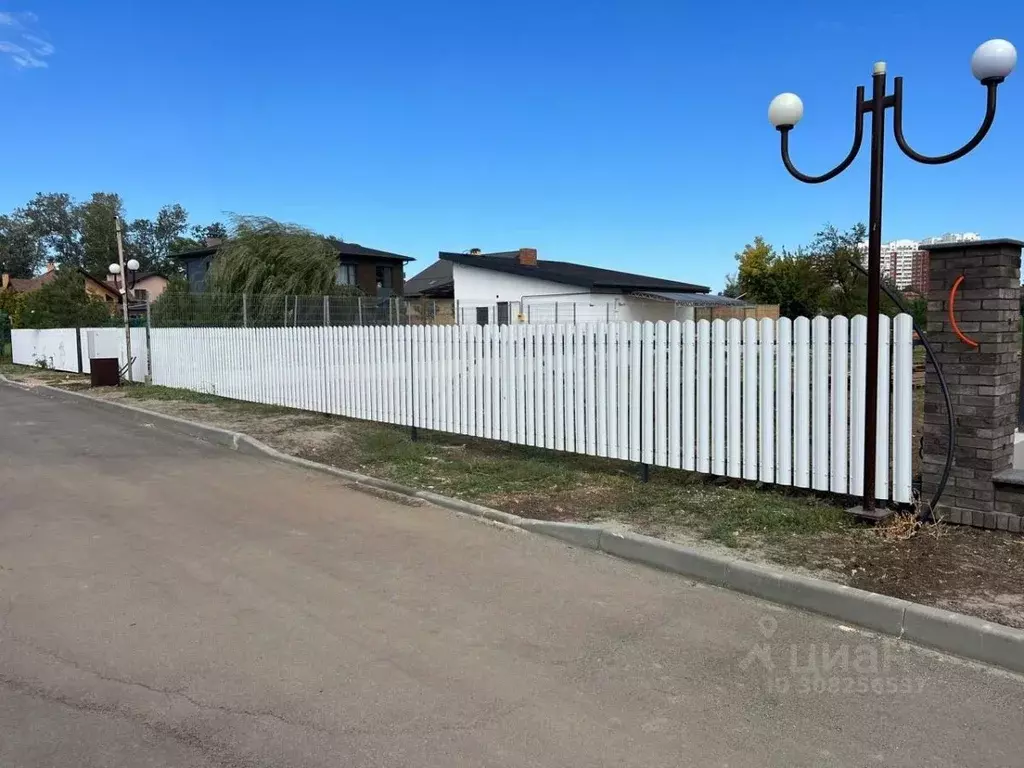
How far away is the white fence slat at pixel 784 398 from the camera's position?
6.07 m

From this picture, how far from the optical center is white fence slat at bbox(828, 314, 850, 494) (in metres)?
5.77

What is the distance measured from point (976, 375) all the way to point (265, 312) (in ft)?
54.2

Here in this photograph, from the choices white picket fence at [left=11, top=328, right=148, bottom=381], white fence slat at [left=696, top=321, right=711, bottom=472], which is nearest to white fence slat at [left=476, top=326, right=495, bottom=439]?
white fence slat at [left=696, top=321, right=711, bottom=472]

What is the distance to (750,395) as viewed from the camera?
6.33 metres

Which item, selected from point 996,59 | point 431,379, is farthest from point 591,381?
point 996,59

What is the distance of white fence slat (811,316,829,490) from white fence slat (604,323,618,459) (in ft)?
6.73

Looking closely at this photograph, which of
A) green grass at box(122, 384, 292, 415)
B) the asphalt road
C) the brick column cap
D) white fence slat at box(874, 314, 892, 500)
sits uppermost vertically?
the brick column cap

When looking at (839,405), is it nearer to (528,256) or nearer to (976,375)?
(976,375)

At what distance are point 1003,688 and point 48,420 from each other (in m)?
14.9

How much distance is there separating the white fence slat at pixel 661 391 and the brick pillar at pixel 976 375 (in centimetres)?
216

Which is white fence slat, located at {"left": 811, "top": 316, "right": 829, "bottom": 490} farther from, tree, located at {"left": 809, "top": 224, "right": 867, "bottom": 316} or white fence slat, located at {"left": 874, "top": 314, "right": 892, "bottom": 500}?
tree, located at {"left": 809, "top": 224, "right": 867, "bottom": 316}

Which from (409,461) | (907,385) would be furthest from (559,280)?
(907,385)

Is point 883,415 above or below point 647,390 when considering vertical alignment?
below

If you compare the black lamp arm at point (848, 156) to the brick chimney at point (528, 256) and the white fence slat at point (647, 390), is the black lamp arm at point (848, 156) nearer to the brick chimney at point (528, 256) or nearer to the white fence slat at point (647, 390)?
the white fence slat at point (647, 390)
